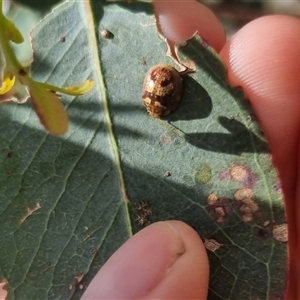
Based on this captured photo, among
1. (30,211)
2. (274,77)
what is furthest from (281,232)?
(30,211)

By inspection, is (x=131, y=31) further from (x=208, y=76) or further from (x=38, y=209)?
(x=38, y=209)

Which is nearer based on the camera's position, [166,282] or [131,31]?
[166,282]

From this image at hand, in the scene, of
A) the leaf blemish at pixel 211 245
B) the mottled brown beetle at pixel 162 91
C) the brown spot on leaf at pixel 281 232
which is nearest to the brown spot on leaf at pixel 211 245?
the leaf blemish at pixel 211 245

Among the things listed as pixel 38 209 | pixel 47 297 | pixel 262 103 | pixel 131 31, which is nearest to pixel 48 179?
pixel 38 209

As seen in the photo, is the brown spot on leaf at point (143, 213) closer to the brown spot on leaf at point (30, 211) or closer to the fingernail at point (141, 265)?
the fingernail at point (141, 265)

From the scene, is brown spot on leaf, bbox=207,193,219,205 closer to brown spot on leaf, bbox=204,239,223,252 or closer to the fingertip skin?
brown spot on leaf, bbox=204,239,223,252

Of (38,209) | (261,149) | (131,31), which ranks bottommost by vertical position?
(38,209)

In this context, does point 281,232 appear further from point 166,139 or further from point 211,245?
point 166,139
